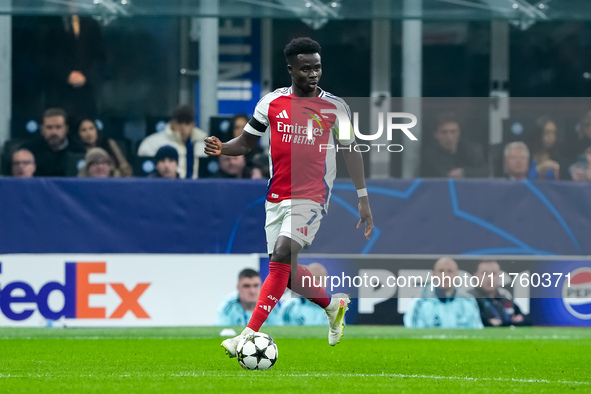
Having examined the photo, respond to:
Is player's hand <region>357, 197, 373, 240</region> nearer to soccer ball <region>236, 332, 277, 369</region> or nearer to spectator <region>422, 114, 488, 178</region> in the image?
soccer ball <region>236, 332, 277, 369</region>

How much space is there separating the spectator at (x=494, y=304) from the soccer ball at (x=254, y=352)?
15.3ft

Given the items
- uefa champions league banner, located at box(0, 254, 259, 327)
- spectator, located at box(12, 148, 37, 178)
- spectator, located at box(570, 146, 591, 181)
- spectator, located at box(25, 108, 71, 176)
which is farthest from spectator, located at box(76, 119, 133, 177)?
spectator, located at box(570, 146, 591, 181)

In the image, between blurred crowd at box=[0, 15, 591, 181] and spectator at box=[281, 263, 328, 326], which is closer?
spectator at box=[281, 263, 328, 326]

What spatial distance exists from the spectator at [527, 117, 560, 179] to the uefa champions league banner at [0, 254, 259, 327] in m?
3.07

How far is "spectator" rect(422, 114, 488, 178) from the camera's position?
38.1 feet

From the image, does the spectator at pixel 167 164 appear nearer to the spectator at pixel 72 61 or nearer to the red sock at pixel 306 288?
the spectator at pixel 72 61

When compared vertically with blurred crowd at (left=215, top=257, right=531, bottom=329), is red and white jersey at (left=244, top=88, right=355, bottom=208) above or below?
above

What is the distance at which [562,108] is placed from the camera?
12.4 metres

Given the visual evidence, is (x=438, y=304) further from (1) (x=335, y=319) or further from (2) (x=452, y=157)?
(1) (x=335, y=319)

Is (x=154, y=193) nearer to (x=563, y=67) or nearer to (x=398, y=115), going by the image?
(x=398, y=115)

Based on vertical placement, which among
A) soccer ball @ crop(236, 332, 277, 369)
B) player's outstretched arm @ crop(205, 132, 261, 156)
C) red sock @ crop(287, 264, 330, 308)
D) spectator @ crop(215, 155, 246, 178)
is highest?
player's outstretched arm @ crop(205, 132, 261, 156)

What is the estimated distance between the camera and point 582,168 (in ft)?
38.2

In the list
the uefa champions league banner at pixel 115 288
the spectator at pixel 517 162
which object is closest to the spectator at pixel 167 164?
the uefa champions league banner at pixel 115 288

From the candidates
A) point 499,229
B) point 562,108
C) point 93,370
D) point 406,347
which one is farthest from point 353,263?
point 93,370
